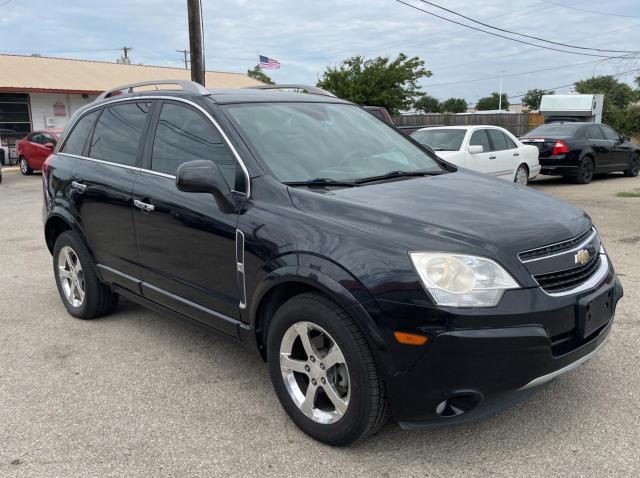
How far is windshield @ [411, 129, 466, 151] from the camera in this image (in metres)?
10.8

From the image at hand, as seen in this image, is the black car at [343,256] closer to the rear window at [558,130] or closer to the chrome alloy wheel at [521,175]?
the chrome alloy wheel at [521,175]

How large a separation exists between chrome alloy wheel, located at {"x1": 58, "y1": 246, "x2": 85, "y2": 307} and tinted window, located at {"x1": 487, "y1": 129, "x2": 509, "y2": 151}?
28.6ft

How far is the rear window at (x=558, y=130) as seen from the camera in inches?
552

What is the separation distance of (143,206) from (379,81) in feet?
96.4

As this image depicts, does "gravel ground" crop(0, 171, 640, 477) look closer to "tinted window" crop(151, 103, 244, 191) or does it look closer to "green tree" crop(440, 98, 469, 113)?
"tinted window" crop(151, 103, 244, 191)

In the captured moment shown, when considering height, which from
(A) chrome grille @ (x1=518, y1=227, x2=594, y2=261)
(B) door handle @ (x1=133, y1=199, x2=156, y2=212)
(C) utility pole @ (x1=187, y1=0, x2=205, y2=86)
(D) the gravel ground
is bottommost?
(D) the gravel ground

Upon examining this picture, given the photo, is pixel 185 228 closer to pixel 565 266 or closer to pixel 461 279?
pixel 461 279

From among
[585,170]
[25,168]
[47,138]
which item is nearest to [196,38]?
[47,138]

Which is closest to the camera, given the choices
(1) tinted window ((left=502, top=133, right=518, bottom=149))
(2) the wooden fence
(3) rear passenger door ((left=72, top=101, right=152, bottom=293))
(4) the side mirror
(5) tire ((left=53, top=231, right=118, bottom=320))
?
(4) the side mirror

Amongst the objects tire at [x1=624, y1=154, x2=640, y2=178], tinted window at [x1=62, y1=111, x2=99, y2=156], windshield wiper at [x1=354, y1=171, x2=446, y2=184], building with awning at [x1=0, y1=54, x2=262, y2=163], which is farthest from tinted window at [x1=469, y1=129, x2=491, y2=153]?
building with awning at [x1=0, y1=54, x2=262, y2=163]

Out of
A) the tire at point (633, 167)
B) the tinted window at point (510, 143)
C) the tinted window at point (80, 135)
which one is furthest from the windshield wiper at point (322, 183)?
the tire at point (633, 167)

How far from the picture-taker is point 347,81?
32.2 m

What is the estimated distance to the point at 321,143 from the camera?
3.72 metres

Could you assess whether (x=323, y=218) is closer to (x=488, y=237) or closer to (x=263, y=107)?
(x=488, y=237)
